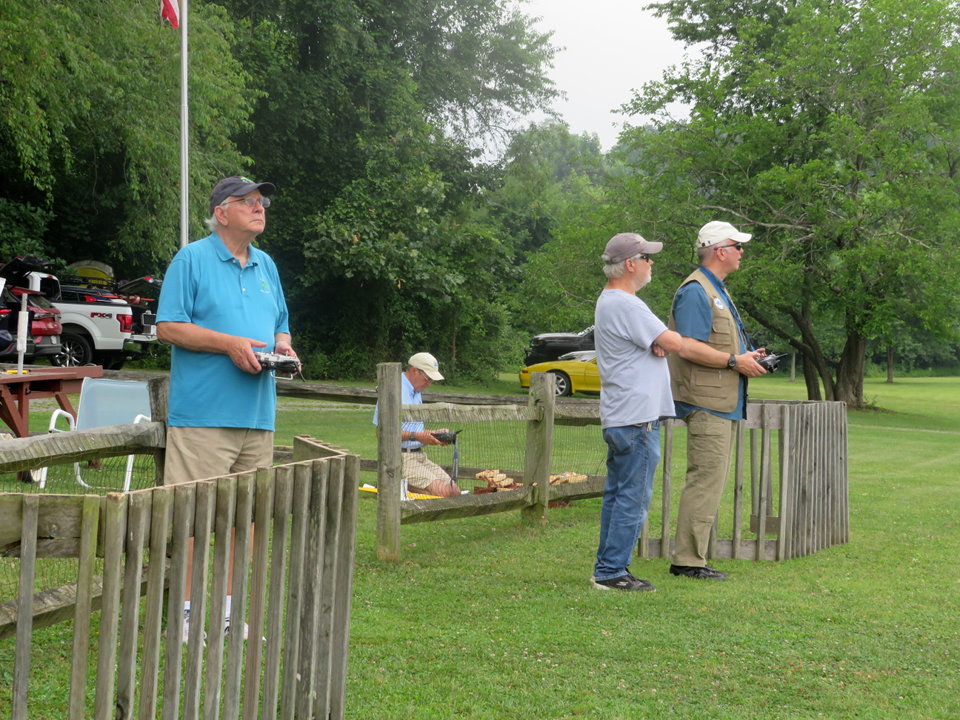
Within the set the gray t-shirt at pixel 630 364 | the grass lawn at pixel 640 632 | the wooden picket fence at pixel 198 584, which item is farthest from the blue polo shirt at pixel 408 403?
the wooden picket fence at pixel 198 584

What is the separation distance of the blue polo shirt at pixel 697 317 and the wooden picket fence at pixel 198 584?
334 cm

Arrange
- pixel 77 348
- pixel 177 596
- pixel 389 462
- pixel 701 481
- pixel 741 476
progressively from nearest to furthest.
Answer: pixel 177 596
pixel 701 481
pixel 389 462
pixel 741 476
pixel 77 348

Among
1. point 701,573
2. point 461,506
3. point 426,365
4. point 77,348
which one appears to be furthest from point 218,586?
point 77,348

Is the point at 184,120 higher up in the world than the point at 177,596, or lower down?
higher up

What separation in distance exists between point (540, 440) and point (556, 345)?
2863 centimetres

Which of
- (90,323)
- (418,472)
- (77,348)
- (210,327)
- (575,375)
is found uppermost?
(90,323)

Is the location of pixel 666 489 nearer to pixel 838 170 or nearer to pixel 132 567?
pixel 132 567

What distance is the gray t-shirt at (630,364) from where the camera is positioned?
6.52m

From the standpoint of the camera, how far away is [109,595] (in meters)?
2.67

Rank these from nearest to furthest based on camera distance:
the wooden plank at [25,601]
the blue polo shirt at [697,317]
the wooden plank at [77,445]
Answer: the wooden plank at [25,601], the wooden plank at [77,445], the blue polo shirt at [697,317]

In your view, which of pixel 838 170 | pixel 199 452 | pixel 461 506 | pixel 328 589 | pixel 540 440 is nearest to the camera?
pixel 328 589

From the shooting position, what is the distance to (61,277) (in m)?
26.4

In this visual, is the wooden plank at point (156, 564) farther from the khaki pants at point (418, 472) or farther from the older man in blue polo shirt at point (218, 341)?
the khaki pants at point (418, 472)

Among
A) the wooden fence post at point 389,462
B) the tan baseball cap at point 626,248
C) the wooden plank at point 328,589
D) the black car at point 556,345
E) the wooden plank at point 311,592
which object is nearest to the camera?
the wooden plank at point 311,592
